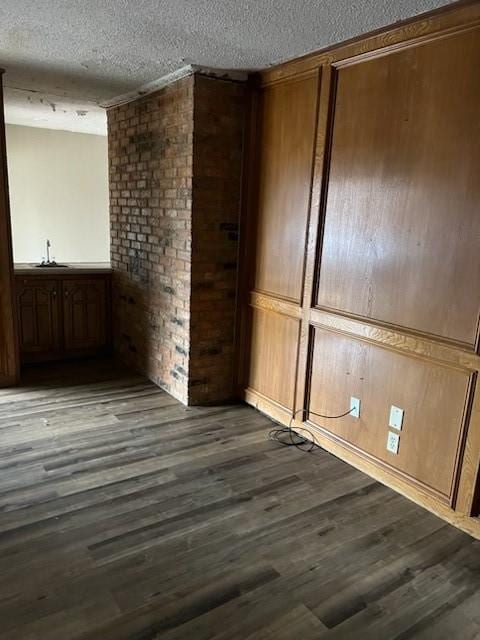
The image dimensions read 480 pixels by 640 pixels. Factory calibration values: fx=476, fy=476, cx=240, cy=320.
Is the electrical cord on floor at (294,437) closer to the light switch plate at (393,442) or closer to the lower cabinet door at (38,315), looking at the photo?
the light switch plate at (393,442)

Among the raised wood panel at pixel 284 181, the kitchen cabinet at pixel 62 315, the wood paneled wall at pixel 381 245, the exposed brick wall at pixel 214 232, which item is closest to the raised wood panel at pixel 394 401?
the wood paneled wall at pixel 381 245

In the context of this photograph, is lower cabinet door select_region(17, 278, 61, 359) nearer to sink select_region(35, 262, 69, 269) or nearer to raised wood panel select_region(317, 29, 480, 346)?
sink select_region(35, 262, 69, 269)

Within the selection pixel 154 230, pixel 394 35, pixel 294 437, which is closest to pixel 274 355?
pixel 294 437

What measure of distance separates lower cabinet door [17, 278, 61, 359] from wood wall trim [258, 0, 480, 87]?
2.77 meters

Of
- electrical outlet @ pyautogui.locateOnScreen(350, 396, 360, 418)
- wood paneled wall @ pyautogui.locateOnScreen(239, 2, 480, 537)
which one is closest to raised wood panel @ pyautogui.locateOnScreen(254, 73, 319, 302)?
wood paneled wall @ pyautogui.locateOnScreen(239, 2, 480, 537)

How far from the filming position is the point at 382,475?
266cm

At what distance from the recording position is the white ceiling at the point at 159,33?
218 centimetres

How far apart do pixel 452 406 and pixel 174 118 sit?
264 centimetres

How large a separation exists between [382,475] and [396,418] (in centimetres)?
36

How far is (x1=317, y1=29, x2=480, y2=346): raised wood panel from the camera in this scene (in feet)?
7.02

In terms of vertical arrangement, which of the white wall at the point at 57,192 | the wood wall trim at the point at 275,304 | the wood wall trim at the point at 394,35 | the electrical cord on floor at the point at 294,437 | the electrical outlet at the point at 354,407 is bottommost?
the electrical cord on floor at the point at 294,437

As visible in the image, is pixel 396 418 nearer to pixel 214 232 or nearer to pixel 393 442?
pixel 393 442

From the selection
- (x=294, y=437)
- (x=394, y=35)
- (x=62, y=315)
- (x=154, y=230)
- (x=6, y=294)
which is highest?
(x=394, y=35)

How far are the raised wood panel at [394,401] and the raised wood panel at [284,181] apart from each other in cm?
52
